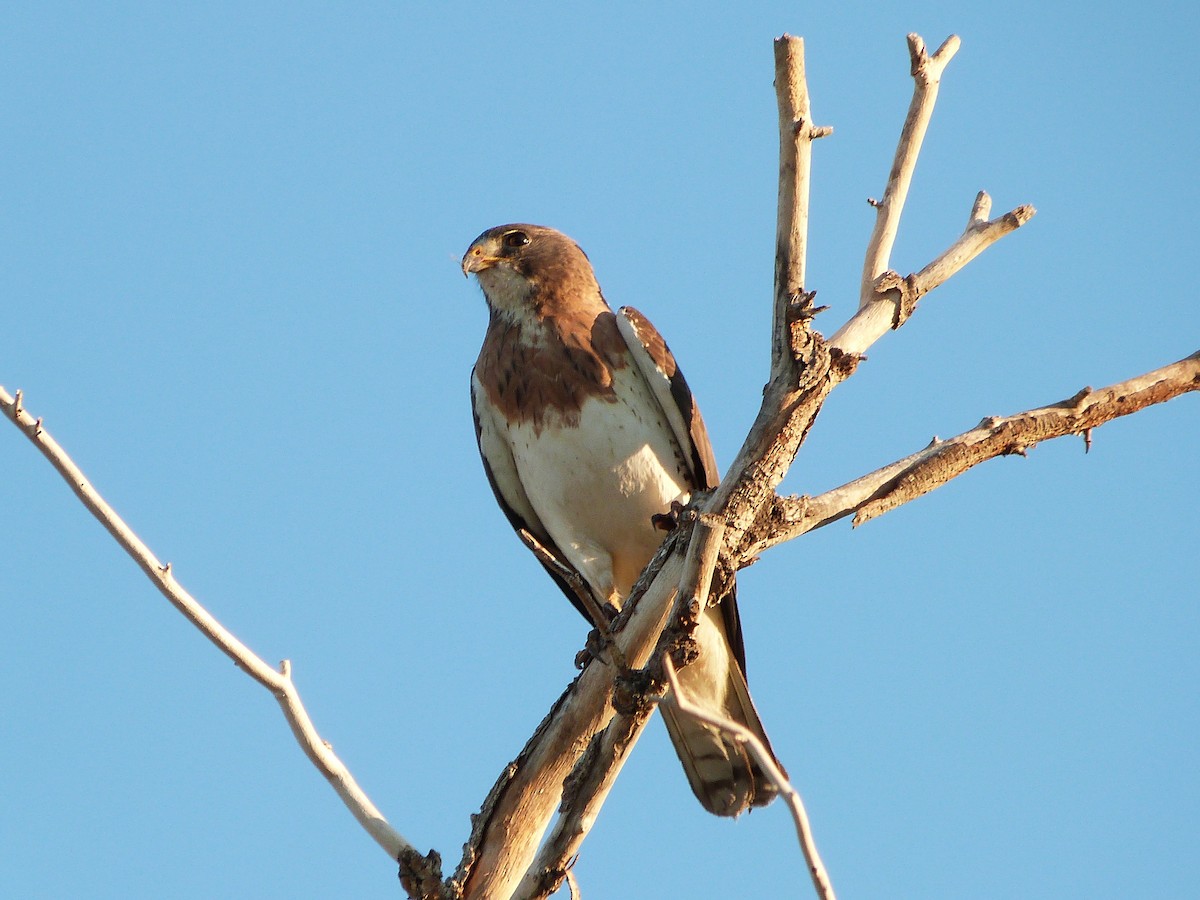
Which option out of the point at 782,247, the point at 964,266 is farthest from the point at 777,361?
the point at 964,266

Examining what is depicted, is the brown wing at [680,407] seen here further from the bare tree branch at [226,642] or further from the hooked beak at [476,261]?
the bare tree branch at [226,642]

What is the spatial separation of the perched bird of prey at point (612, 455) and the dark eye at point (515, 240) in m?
0.57

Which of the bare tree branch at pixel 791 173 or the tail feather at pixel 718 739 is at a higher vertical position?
the bare tree branch at pixel 791 173

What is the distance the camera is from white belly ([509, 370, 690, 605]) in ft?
18.8

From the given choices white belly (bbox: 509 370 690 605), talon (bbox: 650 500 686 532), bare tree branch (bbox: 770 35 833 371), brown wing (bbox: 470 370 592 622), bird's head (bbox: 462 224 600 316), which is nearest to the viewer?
bare tree branch (bbox: 770 35 833 371)

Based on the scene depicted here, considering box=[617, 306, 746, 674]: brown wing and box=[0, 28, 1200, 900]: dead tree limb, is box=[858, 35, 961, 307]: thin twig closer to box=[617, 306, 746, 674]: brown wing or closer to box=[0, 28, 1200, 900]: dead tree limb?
box=[0, 28, 1200, 900]: dead tree limb

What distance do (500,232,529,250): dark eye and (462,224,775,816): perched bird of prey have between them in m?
0.57

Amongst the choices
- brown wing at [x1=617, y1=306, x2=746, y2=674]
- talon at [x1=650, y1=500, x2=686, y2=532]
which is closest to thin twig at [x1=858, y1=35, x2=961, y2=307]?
talon at [x1=650, y1=500, x2=686, y2=532]

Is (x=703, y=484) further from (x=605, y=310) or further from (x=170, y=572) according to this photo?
(x=170, y=572)

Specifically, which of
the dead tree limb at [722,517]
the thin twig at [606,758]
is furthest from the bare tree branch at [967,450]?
the thin twig at [606,758]

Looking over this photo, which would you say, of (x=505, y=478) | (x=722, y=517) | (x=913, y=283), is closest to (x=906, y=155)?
(x=913, y=283)

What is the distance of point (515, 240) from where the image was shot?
22.4 feet

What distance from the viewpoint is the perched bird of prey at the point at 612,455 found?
18.2 feet

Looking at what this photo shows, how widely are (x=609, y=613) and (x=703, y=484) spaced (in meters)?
0.75
